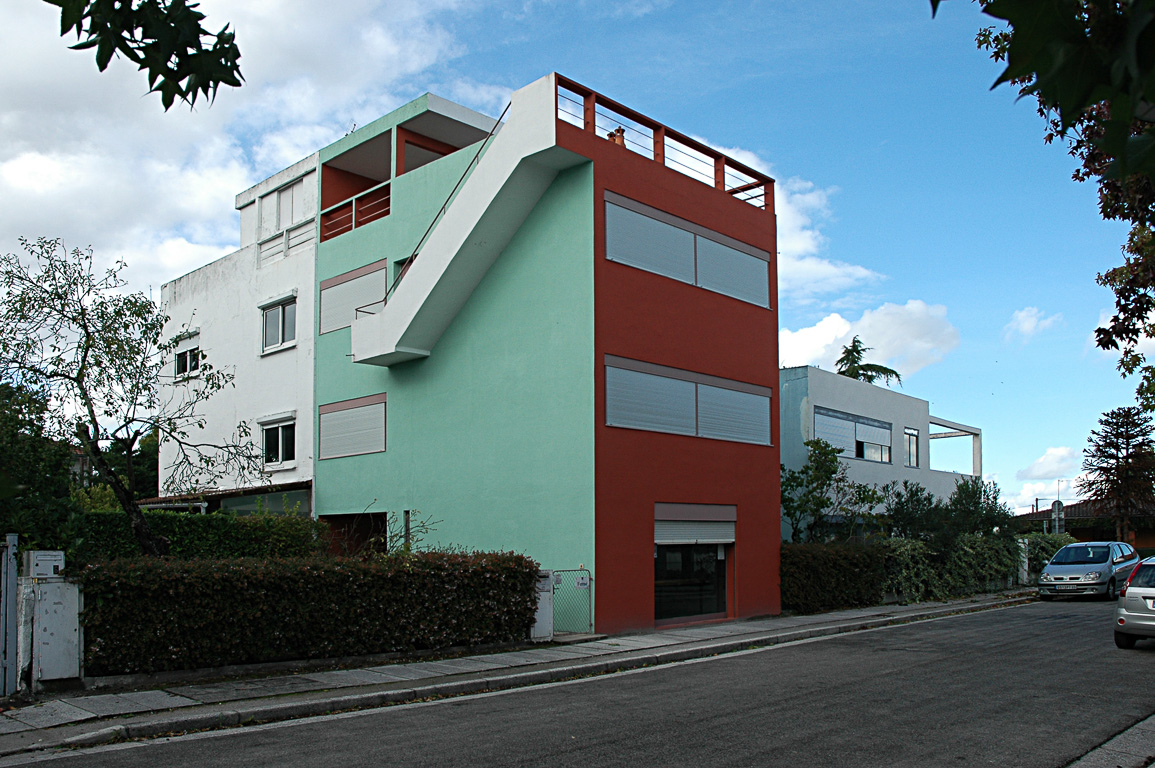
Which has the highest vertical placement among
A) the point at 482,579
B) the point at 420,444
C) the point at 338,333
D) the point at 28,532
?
the point at 338,333

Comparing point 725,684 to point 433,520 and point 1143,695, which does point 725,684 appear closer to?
point 1143,695

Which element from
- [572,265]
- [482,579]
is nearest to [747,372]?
[572,265]

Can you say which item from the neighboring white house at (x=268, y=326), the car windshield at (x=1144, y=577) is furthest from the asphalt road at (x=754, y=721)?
the neighboring white house at (x=268, y=326)

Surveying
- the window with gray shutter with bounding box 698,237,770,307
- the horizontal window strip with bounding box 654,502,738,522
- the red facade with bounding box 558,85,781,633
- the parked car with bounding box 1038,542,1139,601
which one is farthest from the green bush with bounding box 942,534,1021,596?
the window with gray shutter with bounding box 698,237,770,307

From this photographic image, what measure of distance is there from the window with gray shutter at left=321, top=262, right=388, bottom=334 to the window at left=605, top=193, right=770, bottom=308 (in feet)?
23.4

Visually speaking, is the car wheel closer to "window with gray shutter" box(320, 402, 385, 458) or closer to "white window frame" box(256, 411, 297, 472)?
"window with gray shutter" box(320, 402, 385, 458)

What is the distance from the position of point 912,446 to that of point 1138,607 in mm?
20518

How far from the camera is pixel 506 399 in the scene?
19016 mm

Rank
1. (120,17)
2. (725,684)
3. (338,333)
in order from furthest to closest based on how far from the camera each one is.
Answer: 1. (338,333)
2. (725,684)
3. (120,17)

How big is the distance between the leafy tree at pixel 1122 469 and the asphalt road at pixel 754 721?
132 feet

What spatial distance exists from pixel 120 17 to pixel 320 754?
612 centimetres

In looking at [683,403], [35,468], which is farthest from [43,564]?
[683,403]

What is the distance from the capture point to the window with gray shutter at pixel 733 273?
20.2 m

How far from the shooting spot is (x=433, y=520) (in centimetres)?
2047
